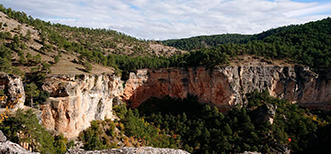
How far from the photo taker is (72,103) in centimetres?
2612

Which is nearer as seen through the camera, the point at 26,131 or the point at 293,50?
the point at 26,131

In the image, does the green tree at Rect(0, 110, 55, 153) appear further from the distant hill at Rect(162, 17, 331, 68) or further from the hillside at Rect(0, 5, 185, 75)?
the distant hill at Rect(162, 17, 331, 68)

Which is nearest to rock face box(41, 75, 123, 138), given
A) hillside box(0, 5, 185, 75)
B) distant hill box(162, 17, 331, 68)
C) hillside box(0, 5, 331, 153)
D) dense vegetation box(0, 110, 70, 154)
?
hillside box(0, 5, 331, 153)

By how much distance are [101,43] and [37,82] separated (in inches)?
1786

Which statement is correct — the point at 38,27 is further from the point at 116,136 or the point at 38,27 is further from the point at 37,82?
the point at 116,136

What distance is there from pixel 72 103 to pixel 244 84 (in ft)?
106

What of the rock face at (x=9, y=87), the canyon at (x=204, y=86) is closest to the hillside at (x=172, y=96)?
the rock face at (x=9, y=87)

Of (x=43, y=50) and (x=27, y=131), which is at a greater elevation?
(x=43, y=50)

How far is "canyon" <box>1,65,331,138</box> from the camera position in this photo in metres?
32.4

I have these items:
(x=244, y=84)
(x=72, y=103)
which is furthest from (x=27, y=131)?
(x=244, y=84)

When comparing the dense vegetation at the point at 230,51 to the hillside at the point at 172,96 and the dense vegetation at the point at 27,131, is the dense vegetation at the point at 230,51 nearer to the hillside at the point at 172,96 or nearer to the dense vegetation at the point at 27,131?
the hillside at the point at 172,96

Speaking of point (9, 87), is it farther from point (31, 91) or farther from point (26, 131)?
point (26, 131)

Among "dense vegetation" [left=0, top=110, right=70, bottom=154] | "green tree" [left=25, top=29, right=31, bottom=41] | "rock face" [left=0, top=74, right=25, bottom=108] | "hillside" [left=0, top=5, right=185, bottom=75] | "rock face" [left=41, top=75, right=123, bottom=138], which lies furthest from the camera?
"green tree" [left=25, top=29, right=31, bottom=41]

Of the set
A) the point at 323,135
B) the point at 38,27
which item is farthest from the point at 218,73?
the point at 38,27
